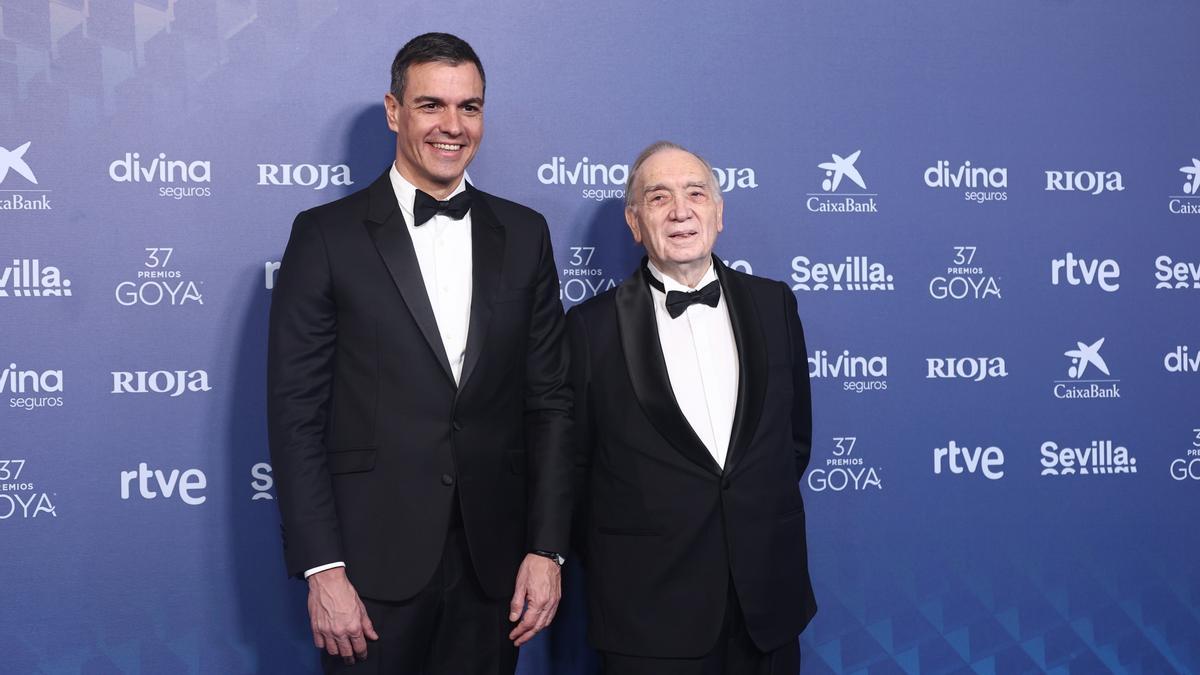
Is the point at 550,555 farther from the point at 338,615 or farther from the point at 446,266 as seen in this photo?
the point at 446,266

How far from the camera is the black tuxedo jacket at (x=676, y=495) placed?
1985 millimetres

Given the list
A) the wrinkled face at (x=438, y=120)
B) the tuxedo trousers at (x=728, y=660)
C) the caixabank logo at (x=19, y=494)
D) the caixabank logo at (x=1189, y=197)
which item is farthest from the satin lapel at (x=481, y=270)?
the caixabank logo at (x=1189, y=197)

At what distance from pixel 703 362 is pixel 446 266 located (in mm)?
615

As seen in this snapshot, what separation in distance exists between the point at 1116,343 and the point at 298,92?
2579 mm

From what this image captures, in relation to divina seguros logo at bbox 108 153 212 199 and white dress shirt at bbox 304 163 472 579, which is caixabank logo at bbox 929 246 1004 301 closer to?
white dress shirt at bbox 304 163 472 579

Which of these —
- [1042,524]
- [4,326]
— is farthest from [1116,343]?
[4,326]

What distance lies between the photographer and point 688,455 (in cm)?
201

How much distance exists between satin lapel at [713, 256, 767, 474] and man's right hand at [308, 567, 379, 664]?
2.64 ft

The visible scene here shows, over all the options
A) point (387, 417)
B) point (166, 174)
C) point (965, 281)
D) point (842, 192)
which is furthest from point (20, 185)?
point (965, 281)

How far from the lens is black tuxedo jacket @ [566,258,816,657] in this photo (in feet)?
6.51

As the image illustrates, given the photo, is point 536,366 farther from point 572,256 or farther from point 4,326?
point 4,326

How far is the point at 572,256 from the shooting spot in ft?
8.75

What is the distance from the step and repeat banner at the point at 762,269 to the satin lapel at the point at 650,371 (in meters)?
0.54

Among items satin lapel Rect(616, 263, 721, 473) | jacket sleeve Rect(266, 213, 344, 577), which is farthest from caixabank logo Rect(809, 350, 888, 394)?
jacket sleeve Rect(266, 213, 344, 577)
